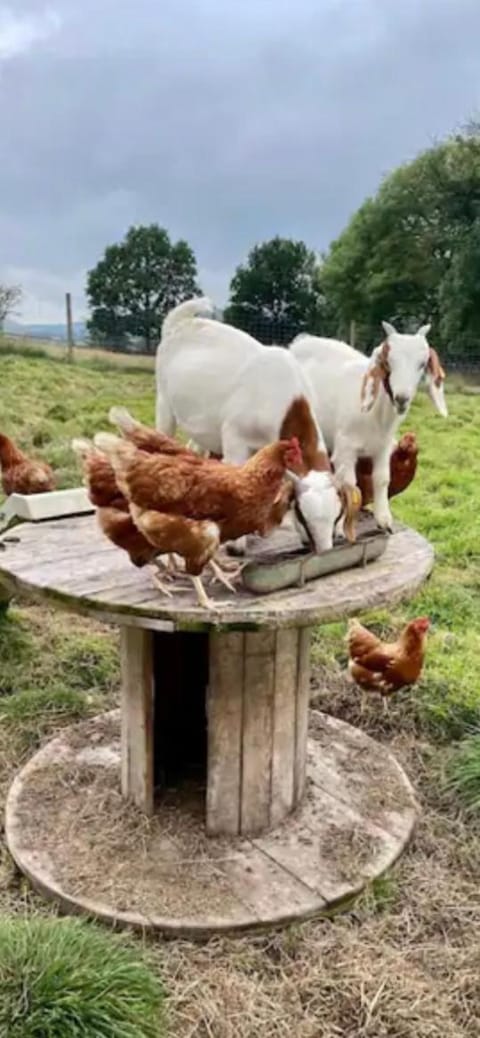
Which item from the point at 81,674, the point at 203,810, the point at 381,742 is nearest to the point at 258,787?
the point at 203,810

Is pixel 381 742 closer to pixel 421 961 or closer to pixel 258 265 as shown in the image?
pixel 421 961

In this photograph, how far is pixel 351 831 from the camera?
7.11ft

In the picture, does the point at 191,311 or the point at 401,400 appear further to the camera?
the point at 191,311

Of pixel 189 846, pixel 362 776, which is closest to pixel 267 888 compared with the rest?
pixel 189 846

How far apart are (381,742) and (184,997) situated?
49.5 inches

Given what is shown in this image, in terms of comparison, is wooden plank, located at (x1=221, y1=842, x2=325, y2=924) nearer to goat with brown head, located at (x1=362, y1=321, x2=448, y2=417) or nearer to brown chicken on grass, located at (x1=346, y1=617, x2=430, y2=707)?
brown chicken on grass, located at (x1=346, y1=617, x2=430, y2=707)

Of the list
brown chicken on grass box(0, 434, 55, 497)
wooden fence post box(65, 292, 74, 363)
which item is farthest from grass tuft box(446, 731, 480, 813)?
wooden fence post box(65, 292, 74, 363)

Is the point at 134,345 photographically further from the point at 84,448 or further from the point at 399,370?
the point at 399,370

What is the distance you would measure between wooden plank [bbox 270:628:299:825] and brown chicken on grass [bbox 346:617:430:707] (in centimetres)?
64

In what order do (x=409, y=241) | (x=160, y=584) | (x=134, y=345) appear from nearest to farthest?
(x=160, y=584) < (x=134, y=345) < (x=409, y=241)

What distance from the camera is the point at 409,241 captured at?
22.2 metres

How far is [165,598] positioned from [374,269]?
22.4m

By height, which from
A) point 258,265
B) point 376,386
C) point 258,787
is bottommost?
point 258,787

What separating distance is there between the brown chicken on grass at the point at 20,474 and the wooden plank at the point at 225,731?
54.5 inches
